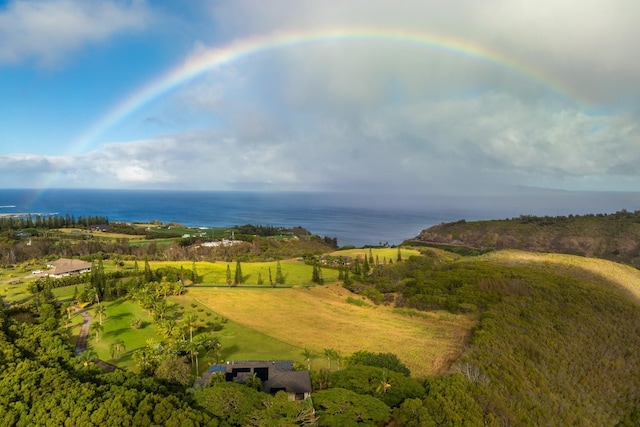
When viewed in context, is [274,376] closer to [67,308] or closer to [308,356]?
[308,356]

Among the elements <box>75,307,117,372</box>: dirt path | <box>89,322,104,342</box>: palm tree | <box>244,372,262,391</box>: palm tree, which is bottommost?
<box>75,307,117,372</box>: dirt path

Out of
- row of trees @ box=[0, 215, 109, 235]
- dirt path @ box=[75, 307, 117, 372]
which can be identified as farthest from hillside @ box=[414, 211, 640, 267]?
row of trees @ box=[0, 215, 109, 235]

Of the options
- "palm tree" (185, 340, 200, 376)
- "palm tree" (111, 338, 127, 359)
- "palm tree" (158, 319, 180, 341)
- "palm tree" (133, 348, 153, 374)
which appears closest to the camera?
"palm tree" (133, 348, 153, 374)

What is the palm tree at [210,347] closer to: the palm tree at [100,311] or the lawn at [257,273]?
the palm tree at [100,311]

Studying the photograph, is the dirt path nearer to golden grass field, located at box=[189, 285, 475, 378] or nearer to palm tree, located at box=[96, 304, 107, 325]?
palm tree, located at box=[96, 304, 107, 325]

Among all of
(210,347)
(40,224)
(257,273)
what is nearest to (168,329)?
(210,347)

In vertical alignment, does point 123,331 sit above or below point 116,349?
below

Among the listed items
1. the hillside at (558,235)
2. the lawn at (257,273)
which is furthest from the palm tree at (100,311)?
the hillside at (558,235)
